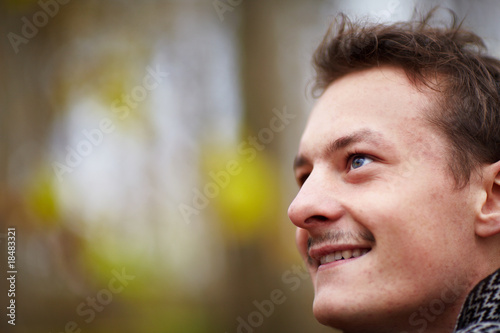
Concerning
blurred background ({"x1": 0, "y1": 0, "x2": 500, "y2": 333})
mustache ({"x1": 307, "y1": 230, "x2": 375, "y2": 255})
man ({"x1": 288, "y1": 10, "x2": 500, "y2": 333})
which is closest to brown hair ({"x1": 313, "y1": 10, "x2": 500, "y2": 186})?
man ({"x1": 288, "y1": 10, "x2": 500, "y2": 333})

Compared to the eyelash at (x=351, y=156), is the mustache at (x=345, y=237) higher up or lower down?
lower down

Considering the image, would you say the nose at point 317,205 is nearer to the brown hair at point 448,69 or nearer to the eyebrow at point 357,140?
the eyebrow at point 357,140

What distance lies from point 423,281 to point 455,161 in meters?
0.32

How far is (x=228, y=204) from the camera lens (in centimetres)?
327

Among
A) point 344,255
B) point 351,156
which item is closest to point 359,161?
point 351,156

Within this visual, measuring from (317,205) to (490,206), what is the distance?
46 centimetres

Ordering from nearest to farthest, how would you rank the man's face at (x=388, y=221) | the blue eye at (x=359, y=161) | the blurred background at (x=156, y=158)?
the man's face at (x=388, y=221) → the blue eye at (x=359, y=161) → the blurred background at (x=156, y=158)

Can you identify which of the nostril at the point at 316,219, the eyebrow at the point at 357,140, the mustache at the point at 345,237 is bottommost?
the mustache at the point at 345,237

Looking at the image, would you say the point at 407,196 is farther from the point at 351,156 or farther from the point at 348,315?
the point at 348,315

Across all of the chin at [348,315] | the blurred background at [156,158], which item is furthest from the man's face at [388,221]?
the blurred background at [156,158]

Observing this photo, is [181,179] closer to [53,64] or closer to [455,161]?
[53,64]

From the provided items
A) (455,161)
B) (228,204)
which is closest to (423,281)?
(455,161)

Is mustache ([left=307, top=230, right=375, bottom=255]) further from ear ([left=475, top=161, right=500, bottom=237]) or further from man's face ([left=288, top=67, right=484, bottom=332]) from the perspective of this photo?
ear ([left=475, top=161, right=500, bottom=237])

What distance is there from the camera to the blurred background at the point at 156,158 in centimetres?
304
